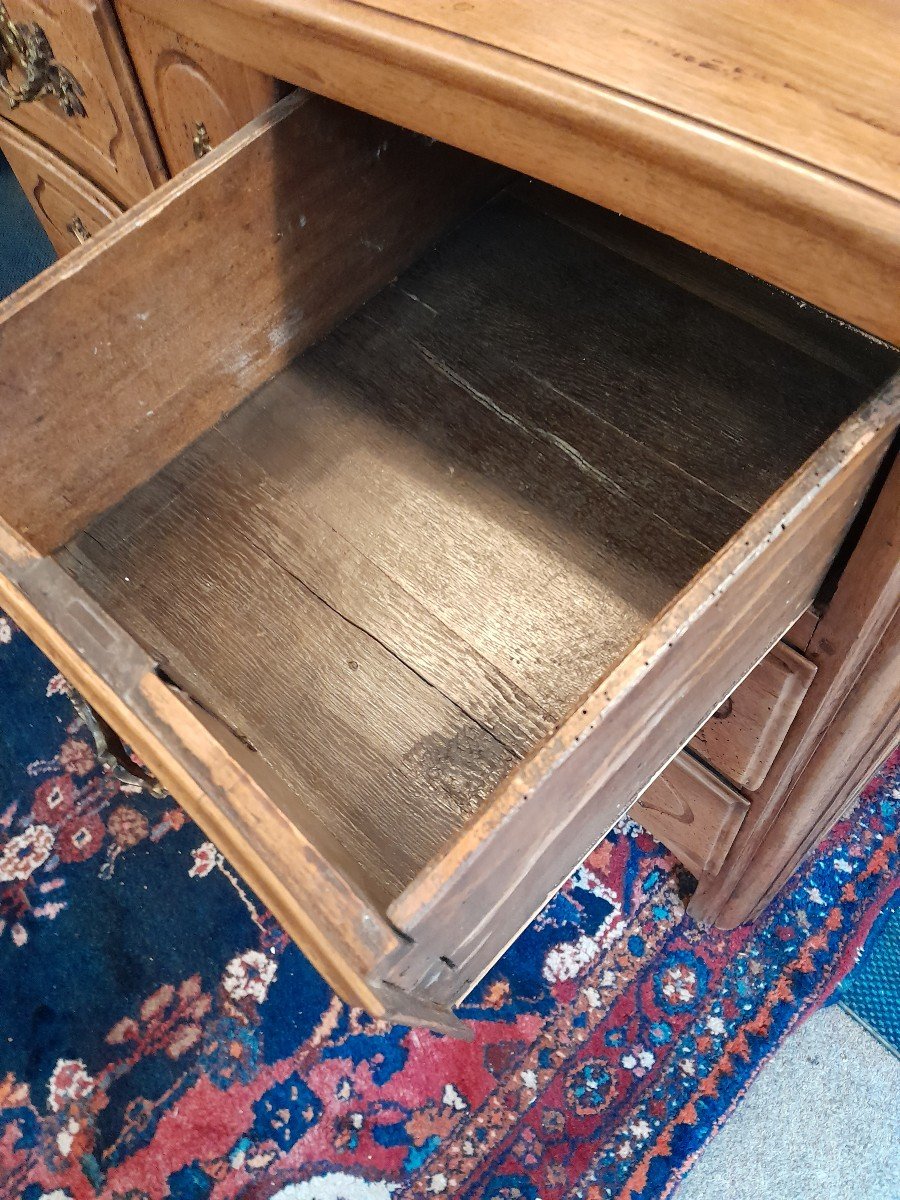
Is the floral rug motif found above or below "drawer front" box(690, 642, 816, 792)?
below

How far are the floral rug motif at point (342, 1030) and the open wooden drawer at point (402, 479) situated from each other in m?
0.60

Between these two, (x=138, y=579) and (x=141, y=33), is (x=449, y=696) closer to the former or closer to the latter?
(x=138, y=579)

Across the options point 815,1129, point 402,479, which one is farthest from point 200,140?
point 815,1129

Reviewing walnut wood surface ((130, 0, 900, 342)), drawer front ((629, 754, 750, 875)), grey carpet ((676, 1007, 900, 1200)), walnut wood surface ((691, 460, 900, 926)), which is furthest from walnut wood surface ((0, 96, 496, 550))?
grey carpet ((676, 1007, 900, 1200))

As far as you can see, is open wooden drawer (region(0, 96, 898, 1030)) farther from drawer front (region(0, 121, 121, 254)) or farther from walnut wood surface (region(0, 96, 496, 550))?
drawer front (region(0, 121, 121, 254))

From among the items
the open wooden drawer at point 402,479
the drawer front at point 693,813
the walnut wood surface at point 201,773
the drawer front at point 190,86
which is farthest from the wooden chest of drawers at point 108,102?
the drawer front at point 693,813

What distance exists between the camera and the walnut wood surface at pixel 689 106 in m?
0.40

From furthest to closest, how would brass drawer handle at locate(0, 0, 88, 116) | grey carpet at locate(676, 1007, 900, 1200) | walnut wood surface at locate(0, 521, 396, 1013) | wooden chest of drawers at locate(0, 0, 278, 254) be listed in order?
1. grey carpet at locate(676, 1007, 900, 1200)
2. brass drawer handle at locate(0, 0, 88, 116)
3. wooden chest of drawers at locate(0, 0, 278, 254)
4. walnut wood surface at locate(0, 521, 396, 1013)

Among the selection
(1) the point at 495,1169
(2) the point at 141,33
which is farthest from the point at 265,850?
(1) the point at 495,1169

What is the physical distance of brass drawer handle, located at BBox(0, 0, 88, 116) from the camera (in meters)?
0.82

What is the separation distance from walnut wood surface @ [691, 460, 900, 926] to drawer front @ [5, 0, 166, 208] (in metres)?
0.66

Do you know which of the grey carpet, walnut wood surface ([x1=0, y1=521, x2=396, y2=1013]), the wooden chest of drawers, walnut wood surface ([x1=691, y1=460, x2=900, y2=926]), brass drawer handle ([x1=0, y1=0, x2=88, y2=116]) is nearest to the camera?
walnut wood surface ([x1=0, y1=521, x2=396, y2=1013])

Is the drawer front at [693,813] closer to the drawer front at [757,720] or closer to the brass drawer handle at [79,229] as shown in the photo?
the drawer front at [757,720]

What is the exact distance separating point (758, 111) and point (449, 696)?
0.36m
